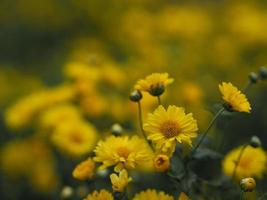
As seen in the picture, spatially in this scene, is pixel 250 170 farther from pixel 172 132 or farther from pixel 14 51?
pixel 14 51

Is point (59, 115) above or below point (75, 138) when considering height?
above

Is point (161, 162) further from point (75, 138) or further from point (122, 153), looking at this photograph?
point (75, 138)

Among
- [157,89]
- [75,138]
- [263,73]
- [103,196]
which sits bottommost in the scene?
[103,196]

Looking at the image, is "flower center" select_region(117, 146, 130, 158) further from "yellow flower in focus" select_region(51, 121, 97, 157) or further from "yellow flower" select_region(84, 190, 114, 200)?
"yellow flower in focus" select_region(51, 121, 97, 157)

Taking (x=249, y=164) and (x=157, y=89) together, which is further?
(x=249, y=164)

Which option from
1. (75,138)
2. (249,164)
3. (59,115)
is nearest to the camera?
(249,164)

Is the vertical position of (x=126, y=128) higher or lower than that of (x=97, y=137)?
higher

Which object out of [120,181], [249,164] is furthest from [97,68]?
[120,181]

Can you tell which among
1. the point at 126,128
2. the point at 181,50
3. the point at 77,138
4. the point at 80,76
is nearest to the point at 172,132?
the point at 77,138
